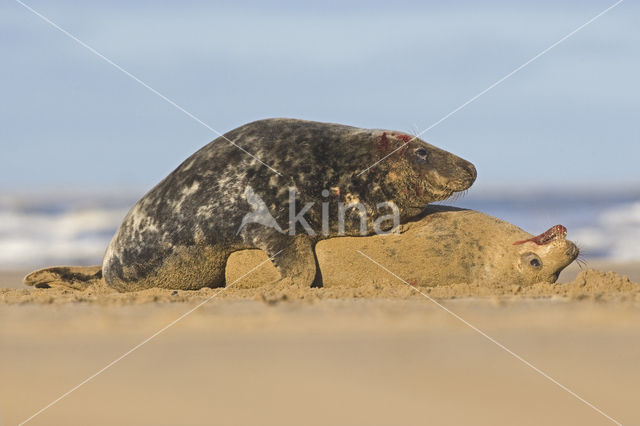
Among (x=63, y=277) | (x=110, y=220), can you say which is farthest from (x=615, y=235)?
(x=63, y=277)

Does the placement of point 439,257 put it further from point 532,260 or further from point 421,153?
point 421,153

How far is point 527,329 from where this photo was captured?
4.55m

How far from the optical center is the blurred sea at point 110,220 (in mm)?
19609

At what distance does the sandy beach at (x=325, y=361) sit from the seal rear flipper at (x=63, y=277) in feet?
10.0

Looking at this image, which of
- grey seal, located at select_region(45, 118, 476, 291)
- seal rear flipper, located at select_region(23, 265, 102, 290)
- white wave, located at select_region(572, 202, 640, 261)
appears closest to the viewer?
grey seal, located at select_region(45, 118, 476, 291)

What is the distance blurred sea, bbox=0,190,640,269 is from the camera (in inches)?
772

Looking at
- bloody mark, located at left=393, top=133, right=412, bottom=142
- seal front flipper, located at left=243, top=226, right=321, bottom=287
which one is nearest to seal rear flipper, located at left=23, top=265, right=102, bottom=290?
seal front flipper, located at left=243, top=226, right=321, bottom=287

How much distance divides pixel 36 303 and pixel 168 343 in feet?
5.91

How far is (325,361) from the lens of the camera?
403cm

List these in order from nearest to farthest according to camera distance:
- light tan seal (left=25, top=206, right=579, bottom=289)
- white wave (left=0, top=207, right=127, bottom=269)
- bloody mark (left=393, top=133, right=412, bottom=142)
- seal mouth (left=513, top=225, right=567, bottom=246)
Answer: light tan seal (left=25, top=206, right=579, bottom=289) < seal mouth (left=513, top=225, right=567, bottom=246) < bloody mark (left=393, top=133, right=412, bottom=142) < white wave (left=0, top=207, right=127, bottom=269)

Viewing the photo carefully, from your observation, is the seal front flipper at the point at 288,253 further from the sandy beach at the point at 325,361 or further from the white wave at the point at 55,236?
the white wave at the point at 55,236

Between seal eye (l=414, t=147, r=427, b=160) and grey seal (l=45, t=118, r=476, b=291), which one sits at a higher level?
seal eye (l=414, t=147, r=427, b=160)

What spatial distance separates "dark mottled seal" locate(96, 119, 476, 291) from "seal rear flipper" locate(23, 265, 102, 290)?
3.68 feet

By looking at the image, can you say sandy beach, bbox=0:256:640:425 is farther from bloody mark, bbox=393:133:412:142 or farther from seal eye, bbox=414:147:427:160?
bloody mark, bbox=393:133:412:142
